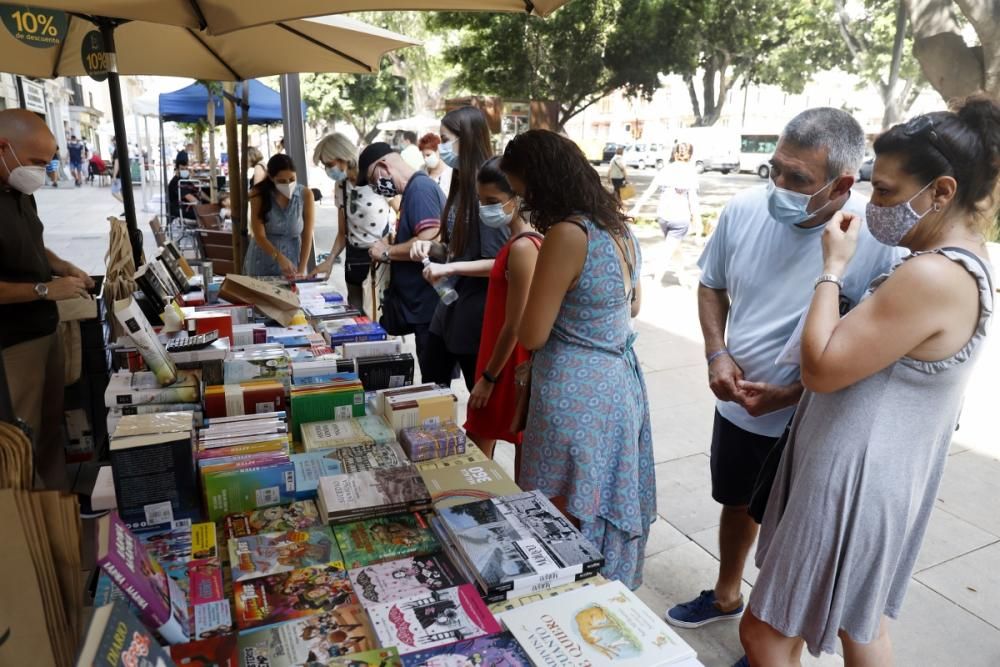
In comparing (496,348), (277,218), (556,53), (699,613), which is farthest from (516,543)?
(556,53)

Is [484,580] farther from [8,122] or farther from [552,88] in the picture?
[552,88]

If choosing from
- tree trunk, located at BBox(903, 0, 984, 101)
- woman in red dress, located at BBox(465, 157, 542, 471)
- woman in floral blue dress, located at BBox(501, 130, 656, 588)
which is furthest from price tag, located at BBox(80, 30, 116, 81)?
tree trunk, located at BBox(903, 0, 984, 101)

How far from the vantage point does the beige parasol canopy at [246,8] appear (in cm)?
207

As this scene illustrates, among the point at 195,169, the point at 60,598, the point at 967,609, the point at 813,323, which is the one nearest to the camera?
the point at 60,598

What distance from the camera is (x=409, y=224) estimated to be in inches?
145

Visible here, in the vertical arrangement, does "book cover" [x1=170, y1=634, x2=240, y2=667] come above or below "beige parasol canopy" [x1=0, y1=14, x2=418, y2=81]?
below

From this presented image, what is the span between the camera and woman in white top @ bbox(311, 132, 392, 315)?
15.1 ft

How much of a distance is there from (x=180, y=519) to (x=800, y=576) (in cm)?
160

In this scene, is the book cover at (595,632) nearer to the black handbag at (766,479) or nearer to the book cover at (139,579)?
the book cover at (139,579)

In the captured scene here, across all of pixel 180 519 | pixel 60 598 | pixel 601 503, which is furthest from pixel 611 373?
pixel 60 598

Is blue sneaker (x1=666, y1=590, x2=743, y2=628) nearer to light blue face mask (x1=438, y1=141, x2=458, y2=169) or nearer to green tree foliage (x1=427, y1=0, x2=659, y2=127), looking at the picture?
light blue face mask (x1=438, y1=141, x2=458, y2=169)

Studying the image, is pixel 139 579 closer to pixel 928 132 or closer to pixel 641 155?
pixel 928 132

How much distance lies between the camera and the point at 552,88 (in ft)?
61.6

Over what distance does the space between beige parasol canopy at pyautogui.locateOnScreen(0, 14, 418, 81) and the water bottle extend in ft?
5.33
